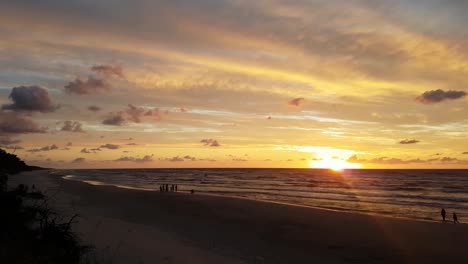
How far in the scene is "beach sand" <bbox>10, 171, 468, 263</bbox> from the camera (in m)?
12.8

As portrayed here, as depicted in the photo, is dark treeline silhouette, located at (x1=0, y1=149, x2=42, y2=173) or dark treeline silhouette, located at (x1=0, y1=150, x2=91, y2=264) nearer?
dark treeline silhouette, located at (x1=0, y1=150, x2=91, y2=264)

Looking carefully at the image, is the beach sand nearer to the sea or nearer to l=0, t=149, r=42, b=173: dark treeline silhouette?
the sea

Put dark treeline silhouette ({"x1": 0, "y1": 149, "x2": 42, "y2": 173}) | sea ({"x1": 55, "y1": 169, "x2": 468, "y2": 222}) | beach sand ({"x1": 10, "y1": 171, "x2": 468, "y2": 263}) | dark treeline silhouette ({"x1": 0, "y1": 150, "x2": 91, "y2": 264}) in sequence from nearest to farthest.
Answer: dark treeline silhouette ({"x1": 0, "y1": 150, "x2": 91, "y2": 264})
beach sand ({"x1": 10, "y1": 171, "x2": 468, "y2": 263})
sea ({"x1": 55, "y1": 169, "x2": 468, "y2": 222})
dark treeline silhouette ({"x1": 0, "y1": 149, "x2": 42, "y2": 173})

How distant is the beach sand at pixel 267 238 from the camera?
1282cm

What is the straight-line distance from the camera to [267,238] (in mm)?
17875

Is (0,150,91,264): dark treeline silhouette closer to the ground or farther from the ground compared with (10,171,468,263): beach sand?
farther from the ground

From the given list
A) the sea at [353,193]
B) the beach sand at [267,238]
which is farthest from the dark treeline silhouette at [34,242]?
the sea at [353,193]

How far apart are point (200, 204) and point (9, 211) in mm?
21331

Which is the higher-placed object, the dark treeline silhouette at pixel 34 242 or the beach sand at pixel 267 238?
the dark treeline silhouette at pixel 34 242

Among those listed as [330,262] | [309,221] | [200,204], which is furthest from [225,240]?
[200,204]

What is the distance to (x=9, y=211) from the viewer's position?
37.7ft

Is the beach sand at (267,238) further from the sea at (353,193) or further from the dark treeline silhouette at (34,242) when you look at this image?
the sea at (353,193)

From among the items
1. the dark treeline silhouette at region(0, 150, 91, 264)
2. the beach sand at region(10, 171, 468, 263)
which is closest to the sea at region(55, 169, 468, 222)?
the beach sand at region(10, 171, 468, 263)

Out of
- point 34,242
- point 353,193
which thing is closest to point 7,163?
point 353,193
